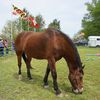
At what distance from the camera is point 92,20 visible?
7875cm

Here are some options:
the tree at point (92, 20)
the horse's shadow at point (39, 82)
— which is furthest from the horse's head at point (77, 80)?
the tree at point (92, 20)

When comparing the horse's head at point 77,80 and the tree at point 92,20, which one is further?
the tree at point 92,20

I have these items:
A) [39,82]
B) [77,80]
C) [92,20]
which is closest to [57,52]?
[77,80]

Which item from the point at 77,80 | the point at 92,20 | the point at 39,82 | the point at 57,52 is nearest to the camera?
the point at 77,80

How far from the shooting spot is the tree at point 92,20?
7619 cm

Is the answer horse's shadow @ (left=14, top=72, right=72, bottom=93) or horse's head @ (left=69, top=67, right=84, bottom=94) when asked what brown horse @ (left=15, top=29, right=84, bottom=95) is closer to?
horse's head @ (left=69, top=67, right=84, bottom=94)

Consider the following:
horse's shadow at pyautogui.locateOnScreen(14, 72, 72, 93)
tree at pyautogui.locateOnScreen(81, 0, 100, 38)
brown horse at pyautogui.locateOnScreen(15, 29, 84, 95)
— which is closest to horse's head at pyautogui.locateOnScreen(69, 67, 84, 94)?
brown horse at pyautogui.locateOnScreen(15, 29, 84, 95)

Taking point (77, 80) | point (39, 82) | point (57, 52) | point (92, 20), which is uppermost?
point (92, 20)

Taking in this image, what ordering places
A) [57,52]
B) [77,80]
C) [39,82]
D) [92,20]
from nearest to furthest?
1. [77,80]
2. [57,52]
3. [39,82]
4. [92,20]

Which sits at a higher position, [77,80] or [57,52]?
[57,52]

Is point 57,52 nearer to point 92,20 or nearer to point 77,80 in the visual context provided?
point 77,80

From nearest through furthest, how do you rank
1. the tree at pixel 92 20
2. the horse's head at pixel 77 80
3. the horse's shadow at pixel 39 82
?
the horse's head at pixel 77 80, the horse's shadow at pixel 39 82, the tree at pixel 92 20

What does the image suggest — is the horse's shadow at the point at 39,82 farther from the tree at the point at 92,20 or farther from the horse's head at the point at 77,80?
the tree at the point at 92,20

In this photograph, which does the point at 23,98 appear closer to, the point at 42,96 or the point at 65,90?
the point at 42,96
